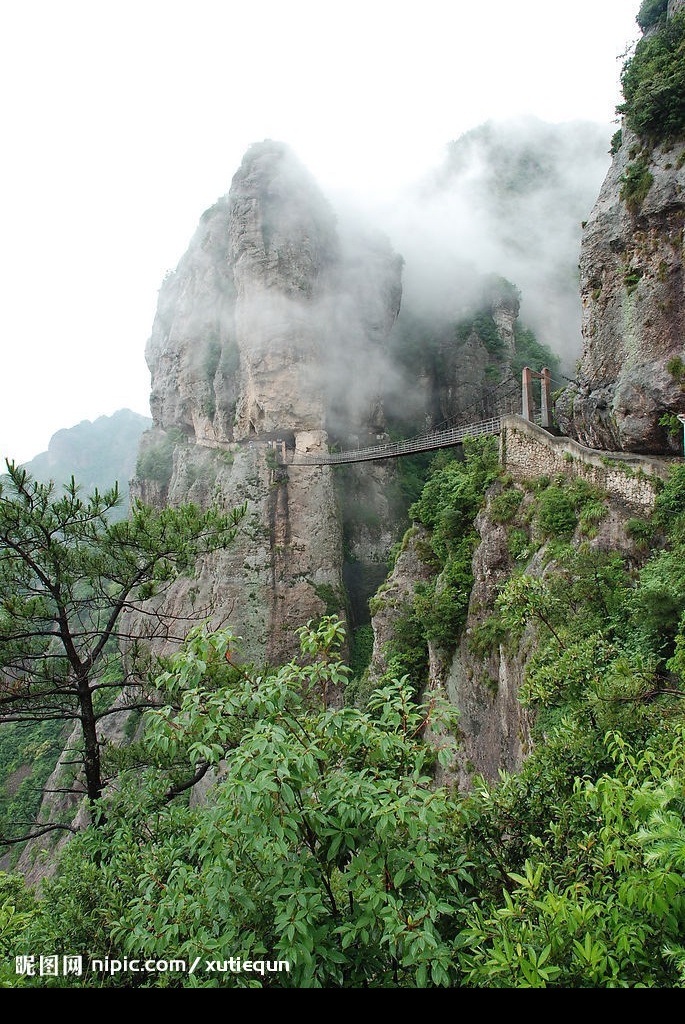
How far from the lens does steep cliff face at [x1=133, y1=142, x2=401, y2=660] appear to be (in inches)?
882

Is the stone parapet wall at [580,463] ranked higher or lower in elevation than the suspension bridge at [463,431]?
lower

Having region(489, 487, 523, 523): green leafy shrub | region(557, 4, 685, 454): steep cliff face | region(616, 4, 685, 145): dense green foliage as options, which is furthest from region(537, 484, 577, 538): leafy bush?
region(616, 4, 685, 145): dense green foliage

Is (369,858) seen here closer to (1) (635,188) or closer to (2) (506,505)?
(2) (506,505)

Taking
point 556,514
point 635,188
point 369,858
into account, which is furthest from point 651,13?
point 369,858

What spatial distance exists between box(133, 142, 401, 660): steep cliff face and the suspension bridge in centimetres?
50

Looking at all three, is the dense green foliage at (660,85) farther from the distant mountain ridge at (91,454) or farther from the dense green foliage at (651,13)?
the distant mountain ridge at (91,454)

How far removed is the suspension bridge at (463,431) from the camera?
44.6 feet

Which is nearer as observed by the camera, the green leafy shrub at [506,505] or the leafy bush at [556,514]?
the leafy bush at [556,514]

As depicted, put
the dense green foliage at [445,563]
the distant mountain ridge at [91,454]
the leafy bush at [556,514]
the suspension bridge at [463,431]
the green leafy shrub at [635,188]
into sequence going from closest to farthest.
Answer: the leafy bush at [556,514] → the green leafy shrub at [635,188] → the dense green foliage at [445,563] → the suspension bridge at [463,431] → the distant mountain ridge at [91,454]

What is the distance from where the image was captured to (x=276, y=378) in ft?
79.4

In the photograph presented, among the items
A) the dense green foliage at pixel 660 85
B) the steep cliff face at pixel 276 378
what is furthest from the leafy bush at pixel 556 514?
the steep cliff face at pixel 276 378

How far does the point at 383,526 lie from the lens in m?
25.1

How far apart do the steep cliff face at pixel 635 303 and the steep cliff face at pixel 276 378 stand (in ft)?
44.8

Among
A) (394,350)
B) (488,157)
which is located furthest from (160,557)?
(488,157)
